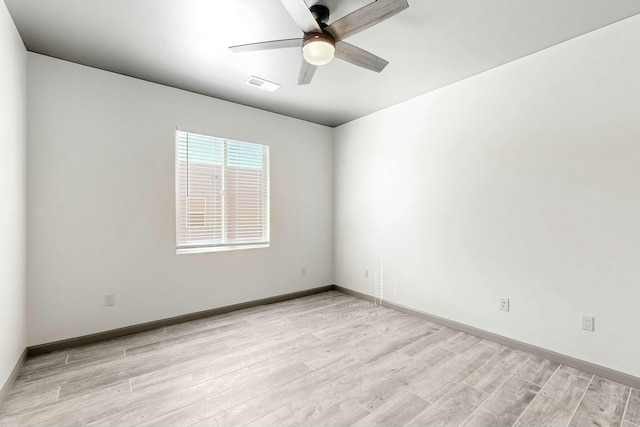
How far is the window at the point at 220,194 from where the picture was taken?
134 inches

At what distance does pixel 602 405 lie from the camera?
6.18 ft

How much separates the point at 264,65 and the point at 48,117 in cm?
203

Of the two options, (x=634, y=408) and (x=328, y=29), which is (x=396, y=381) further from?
(x=328, y=29)

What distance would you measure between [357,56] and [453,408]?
256 cm

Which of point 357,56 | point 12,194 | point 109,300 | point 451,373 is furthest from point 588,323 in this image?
point 12,194

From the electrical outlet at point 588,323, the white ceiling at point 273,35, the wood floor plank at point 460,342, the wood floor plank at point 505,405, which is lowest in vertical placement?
the wood floor plank at point 460,342

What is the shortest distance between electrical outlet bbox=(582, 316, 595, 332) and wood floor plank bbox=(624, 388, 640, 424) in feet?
1.41

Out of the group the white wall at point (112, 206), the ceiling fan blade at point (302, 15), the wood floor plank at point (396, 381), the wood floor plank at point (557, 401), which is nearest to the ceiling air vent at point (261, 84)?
the white wall at point (112, 206)

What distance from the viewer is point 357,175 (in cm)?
438

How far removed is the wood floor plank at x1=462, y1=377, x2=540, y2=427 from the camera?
1737mm

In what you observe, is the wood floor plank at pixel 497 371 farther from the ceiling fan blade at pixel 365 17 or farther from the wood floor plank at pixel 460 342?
the ceiling fan blade at pixel 365 17

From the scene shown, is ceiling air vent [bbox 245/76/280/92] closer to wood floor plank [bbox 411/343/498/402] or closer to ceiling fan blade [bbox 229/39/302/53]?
ceiling fan blade [bbox 229/39/302/53]

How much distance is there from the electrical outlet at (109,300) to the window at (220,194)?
0.77m

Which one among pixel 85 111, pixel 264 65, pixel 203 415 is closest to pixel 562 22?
pixel 264 65
